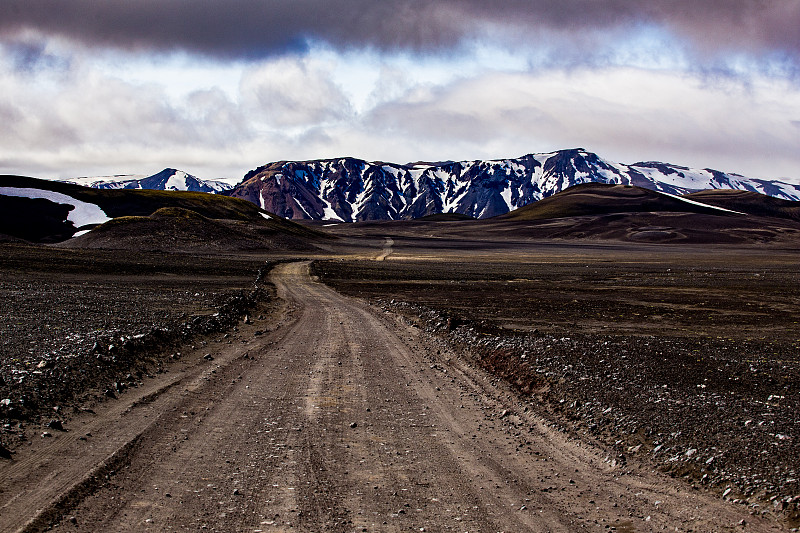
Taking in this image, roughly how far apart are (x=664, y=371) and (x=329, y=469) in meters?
9.82

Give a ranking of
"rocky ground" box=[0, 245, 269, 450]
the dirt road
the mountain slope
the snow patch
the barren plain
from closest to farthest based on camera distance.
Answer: the dirt road, the barren plain, "rocky ground" box=[0, 245, 269, 450], the mountain slope, the snow patch

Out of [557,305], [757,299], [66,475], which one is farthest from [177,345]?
[757,299]

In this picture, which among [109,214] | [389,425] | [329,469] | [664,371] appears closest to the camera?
[329,469]

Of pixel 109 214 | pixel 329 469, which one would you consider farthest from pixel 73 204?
pixel 329 469

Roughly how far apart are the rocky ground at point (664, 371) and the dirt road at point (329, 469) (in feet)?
2.54

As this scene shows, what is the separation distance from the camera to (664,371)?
606 inches

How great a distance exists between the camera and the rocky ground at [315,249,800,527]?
9.48 m

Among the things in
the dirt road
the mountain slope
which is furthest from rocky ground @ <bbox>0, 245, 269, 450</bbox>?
the mountain slope

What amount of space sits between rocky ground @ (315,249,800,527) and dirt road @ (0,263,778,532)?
0.78 meters

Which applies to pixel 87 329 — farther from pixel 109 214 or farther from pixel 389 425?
pixel 109 214

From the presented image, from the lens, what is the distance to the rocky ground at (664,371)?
9484 millimetres

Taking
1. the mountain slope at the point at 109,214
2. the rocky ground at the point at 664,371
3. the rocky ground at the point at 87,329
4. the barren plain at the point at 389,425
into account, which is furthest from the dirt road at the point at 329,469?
the mountain slope at the point at 109,214

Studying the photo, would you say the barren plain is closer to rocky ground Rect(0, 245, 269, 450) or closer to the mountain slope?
rocky ground Rect(0, 245, 269, 450)

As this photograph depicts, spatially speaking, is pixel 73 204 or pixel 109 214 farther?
pixel 109 214
